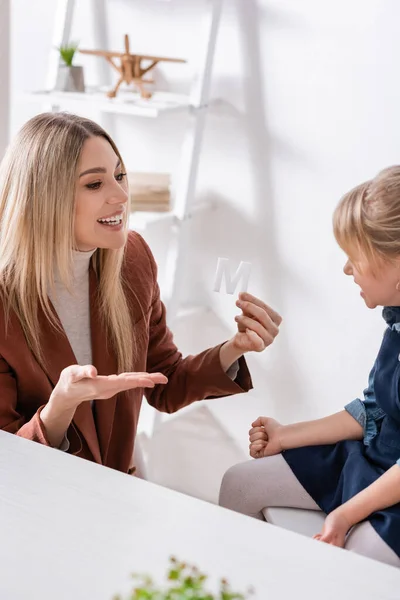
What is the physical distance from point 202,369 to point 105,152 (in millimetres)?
488

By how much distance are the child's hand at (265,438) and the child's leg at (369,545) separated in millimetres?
299

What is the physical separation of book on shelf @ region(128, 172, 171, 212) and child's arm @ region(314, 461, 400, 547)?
54.3 inches

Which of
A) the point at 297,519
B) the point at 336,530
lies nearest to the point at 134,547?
the point at 336,530

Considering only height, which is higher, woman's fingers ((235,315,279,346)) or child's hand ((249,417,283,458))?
woman's fingers ((235,315,279,346))

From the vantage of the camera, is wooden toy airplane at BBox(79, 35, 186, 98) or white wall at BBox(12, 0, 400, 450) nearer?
white wall at BBox(12, 0, 400, 450)

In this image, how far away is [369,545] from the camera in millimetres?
1361

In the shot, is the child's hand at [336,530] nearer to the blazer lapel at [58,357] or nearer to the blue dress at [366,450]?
the blue dress at [366,450]

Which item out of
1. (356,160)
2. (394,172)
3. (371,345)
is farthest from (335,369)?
(394,172)

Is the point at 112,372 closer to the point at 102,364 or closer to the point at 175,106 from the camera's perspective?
the point at 102,364

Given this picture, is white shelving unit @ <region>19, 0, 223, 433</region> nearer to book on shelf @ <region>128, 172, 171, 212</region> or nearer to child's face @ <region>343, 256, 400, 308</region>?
book on shelf @ <region>128, 172, 171, 212</region>

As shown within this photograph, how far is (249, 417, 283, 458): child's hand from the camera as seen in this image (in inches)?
66.1

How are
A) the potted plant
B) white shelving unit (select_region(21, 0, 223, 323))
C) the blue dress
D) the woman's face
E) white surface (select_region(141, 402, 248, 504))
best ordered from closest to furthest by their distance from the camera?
the blue dress
the woman's face
white shelving unit (select_region(21, 0, 223, 323))
the potted plant
white surface (select_region(141, 402, 248, 504))

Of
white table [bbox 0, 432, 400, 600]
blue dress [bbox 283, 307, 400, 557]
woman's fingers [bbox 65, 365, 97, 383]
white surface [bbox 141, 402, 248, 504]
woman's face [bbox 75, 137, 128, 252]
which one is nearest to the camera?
white table [bbox 0, 432, 400, 600]

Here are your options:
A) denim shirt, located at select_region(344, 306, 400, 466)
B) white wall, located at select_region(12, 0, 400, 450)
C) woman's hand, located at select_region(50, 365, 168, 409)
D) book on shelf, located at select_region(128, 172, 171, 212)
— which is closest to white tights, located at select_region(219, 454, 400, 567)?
denim shirt, located at select_region(344, 306, 400, 466)
